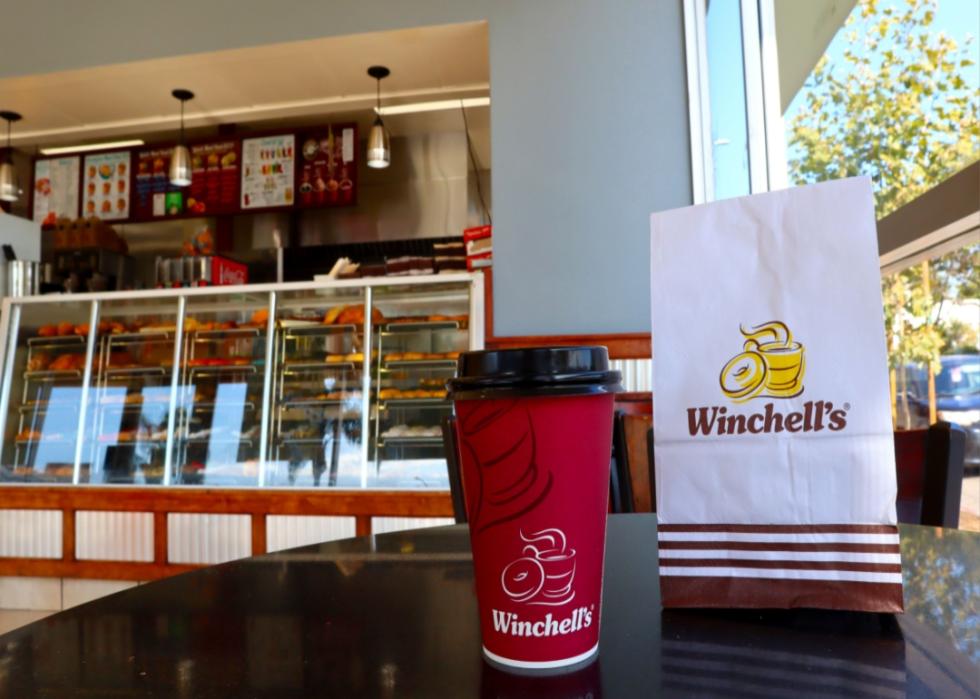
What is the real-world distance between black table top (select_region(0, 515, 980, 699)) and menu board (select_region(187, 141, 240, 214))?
5496 millimetres

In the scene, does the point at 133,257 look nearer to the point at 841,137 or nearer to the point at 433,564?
the point at 841,137

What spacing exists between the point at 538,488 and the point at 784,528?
0.76 feet

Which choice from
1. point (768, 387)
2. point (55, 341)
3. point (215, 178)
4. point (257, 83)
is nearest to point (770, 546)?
point (768, 387)

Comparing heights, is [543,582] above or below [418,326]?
below

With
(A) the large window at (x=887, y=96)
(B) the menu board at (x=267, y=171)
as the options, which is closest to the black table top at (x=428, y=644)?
(A) the large window at (x=887, y=96)

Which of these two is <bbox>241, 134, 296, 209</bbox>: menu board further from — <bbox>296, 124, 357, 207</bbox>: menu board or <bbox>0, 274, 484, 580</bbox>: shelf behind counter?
<bbox>0, 274, 484, 580</bbox>: shelf behind counter

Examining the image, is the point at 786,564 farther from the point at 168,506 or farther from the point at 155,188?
the point at 155,188

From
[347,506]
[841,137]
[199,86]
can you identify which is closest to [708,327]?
[841,137]

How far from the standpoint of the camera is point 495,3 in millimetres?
3992

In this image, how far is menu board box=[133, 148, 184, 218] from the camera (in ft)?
18.9

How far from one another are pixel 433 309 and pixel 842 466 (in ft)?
11.5

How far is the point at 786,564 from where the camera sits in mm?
542

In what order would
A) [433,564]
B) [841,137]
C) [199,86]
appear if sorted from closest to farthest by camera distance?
[433,564] < [841,137] < [199,86]

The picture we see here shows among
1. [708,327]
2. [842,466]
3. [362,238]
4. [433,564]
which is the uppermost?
[362,238]
